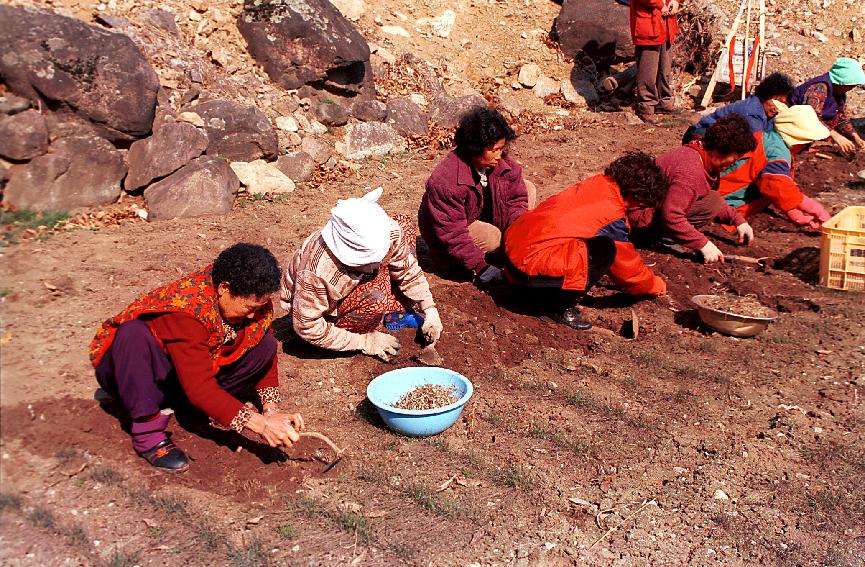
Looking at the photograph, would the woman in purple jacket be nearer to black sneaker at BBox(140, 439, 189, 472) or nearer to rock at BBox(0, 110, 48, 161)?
black sneaker at BBox(140, 439, 189, 472)

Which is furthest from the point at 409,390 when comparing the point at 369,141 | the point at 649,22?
the point at 649,22

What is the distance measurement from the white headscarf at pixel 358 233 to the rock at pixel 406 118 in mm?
5098

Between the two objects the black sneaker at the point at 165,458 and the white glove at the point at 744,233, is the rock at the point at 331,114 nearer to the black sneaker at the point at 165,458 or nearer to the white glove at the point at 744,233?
the white glove at the point at 744,233

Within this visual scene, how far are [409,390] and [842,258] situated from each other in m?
3.39

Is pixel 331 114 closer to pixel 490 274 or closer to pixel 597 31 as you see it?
pixel 490 274

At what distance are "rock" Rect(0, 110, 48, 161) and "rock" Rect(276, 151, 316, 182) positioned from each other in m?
2.19

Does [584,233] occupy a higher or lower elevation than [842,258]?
higher

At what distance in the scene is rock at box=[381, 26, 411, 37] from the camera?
35.0 ft

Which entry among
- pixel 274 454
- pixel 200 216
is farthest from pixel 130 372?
pixel 200 216

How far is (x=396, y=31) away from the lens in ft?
35.4

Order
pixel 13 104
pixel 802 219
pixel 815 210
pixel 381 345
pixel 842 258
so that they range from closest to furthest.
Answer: pixel 381 345, pixel 842 258, pixel 13 104, pixel 815 210, pixel 802 219

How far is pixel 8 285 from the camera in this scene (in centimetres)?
416

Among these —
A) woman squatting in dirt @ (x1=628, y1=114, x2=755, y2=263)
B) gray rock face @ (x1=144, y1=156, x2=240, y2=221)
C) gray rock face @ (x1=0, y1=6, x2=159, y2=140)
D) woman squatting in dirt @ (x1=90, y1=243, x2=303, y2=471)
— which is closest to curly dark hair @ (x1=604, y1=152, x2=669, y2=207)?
woman squatting in dirt @ (x1=628, y1=114, x2=755, y2=263)

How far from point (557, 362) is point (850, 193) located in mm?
4627
